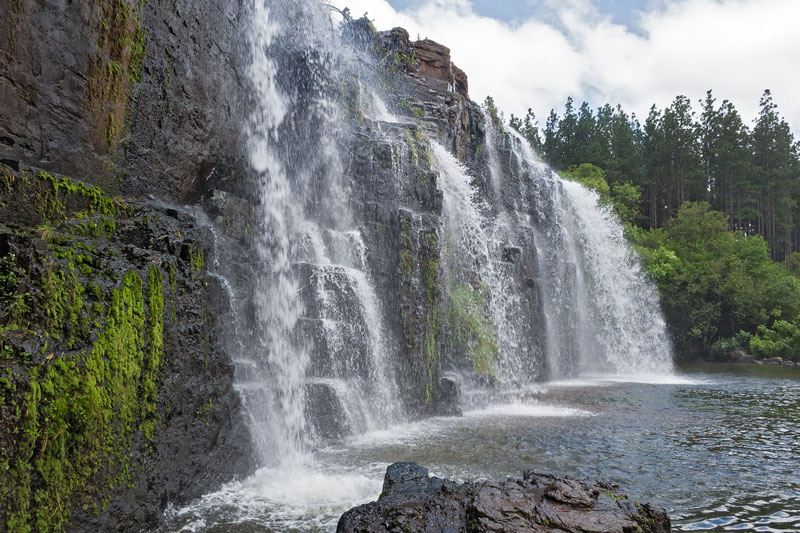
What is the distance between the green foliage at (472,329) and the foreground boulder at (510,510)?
10525 millimetres

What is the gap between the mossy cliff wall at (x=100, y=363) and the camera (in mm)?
4664

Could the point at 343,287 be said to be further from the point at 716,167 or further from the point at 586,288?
the point at 716,167

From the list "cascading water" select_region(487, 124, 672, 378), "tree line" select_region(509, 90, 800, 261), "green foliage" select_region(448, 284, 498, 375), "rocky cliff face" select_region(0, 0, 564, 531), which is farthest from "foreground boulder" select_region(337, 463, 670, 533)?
"tree line" select_region(509, 90, 800, 261)

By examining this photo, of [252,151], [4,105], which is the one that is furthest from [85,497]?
[252,151]

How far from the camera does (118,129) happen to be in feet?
23.8

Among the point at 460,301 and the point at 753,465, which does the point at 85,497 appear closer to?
the point at 753,465

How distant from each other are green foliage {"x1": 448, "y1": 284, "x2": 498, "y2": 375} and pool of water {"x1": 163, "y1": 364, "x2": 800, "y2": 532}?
1719 mm

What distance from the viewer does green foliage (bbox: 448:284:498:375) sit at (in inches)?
627

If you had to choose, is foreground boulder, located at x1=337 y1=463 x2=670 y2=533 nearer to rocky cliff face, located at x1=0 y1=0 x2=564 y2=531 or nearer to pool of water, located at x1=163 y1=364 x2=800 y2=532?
pool of water, located at x1=163 y1=364 x2=800 y2=532

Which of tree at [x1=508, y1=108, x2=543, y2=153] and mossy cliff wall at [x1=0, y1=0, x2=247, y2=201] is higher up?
tree at [x1=508, y1=108, x2=543, y2=153]

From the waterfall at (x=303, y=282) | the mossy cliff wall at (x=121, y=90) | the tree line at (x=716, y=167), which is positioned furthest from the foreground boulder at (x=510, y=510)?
the tree line at (x=716, y=167)

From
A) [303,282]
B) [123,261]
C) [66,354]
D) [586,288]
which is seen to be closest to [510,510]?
[66,354]

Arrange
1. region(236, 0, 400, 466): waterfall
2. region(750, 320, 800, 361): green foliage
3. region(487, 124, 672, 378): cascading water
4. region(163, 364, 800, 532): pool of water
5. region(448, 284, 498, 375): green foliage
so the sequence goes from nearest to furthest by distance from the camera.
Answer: region(163, 364, 800, 532): pool of water → region(236, 0, 400, 466): waterfall → region(448, 284, 498, 375): green foliage → region(487, 124, 672, 378): cascading water → region(750, 320, 800, 361): green foliage

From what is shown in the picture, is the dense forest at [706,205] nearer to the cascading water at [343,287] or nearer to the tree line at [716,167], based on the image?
the tree line at [716,167]
